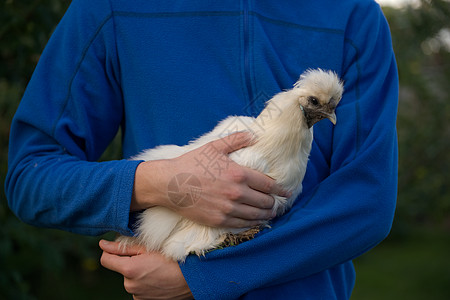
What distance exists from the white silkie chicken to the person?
4cm

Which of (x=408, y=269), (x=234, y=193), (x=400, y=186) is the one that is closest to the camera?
(x=234, y=193)

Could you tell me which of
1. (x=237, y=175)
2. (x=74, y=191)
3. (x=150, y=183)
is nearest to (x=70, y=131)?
(x=74, y=191)

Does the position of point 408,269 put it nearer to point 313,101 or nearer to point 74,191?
point 313,101

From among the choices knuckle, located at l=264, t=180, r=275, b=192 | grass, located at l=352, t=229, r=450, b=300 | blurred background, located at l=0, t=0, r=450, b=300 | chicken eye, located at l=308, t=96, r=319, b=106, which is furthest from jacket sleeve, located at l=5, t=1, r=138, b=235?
grass, located at l=352, t=229, r=450, b=300

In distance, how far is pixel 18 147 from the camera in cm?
144

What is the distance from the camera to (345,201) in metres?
1.32

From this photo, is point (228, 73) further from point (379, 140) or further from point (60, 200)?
point (60, 200)

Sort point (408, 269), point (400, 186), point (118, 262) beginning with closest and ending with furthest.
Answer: point (118, 262) → point (400, 186) → point (408, 269)

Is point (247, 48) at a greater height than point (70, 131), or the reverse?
point (247, 48)

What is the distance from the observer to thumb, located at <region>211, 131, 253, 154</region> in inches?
52.6

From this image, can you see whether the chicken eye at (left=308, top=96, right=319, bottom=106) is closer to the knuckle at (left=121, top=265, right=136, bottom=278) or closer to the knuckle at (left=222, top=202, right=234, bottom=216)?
the knuckle at (left=222, top=202, right=234, bottom=216)

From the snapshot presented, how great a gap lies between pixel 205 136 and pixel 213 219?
31 cm

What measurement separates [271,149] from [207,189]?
11.3 inches

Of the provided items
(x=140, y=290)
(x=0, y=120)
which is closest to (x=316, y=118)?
(x=140, y=290)
